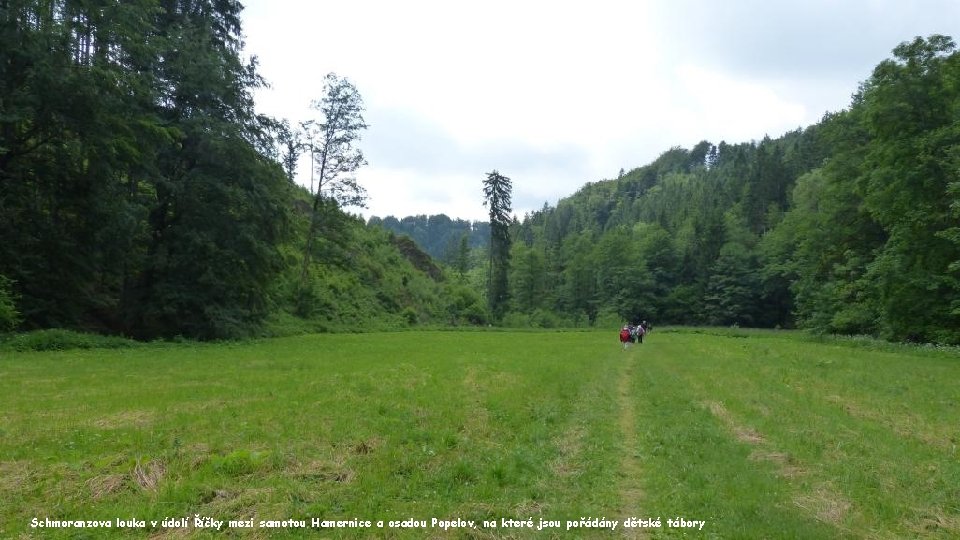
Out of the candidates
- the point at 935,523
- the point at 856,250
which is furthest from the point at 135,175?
the point at 856,250

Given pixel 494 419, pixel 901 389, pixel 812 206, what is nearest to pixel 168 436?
pixel 494 419

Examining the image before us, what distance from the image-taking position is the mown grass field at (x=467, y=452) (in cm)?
647

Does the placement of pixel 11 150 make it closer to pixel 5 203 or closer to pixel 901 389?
pixel 5 203

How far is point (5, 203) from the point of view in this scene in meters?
24.8

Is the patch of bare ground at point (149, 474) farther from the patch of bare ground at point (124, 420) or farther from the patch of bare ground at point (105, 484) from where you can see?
the patch of bare ground at point (124, 420)

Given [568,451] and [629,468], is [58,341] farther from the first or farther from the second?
[629,468]

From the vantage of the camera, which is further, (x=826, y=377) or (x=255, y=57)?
(x=255, y=57)

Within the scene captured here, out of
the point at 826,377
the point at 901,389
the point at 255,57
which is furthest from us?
the point at 255,57

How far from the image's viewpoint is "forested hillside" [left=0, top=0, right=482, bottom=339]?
2430 cm

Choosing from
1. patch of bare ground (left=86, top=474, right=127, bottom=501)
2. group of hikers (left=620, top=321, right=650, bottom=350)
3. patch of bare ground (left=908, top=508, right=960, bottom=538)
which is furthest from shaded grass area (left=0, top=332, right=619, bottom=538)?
group of hikers (left=620, top=321, right=650, bottom=350)

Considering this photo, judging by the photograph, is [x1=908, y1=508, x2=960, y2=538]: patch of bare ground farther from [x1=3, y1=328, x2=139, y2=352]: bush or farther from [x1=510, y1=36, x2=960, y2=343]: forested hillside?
[x1=3, y1=328, x2=139, y2=352]: bush

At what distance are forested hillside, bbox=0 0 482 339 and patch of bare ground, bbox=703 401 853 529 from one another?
26515 mm

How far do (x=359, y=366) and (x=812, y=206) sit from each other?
70.6 meters

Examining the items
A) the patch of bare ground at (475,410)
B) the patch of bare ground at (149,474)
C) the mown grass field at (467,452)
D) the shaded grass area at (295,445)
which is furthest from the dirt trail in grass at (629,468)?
the patch of bare ground at (149,474)
